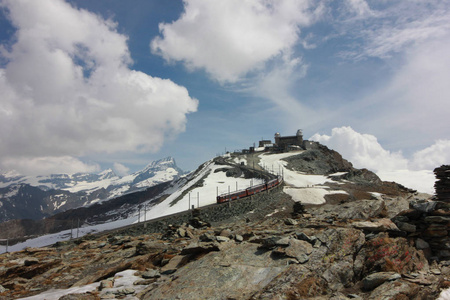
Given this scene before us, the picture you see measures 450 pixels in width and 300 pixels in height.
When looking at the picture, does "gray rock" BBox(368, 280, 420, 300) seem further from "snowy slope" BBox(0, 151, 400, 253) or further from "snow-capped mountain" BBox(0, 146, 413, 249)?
"snowy slope" BBox(0, 151, 400, 253)

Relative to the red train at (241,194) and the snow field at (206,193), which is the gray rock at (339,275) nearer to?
the red train at (241,194)

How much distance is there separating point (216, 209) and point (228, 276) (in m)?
42.4

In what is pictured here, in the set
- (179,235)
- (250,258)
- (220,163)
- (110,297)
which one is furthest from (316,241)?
(220,163)

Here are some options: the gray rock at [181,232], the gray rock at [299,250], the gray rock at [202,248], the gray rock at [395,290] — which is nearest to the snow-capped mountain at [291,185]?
the gray rock at [395,290]

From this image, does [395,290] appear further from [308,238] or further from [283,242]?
[283,242]

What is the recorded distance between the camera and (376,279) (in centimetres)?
937

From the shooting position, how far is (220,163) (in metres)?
116

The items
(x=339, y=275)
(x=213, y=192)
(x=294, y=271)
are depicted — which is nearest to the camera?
(x=294, y=271)

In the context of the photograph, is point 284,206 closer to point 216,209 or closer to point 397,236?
point 216,209

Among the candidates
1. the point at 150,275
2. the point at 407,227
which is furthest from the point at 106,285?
the point at 407,227

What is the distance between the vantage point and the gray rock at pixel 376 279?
30.5 ft

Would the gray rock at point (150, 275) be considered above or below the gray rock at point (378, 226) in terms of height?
below

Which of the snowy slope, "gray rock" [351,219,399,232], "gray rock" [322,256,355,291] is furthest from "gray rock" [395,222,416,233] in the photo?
the snowy slope

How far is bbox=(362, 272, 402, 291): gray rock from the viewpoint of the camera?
365 inches
